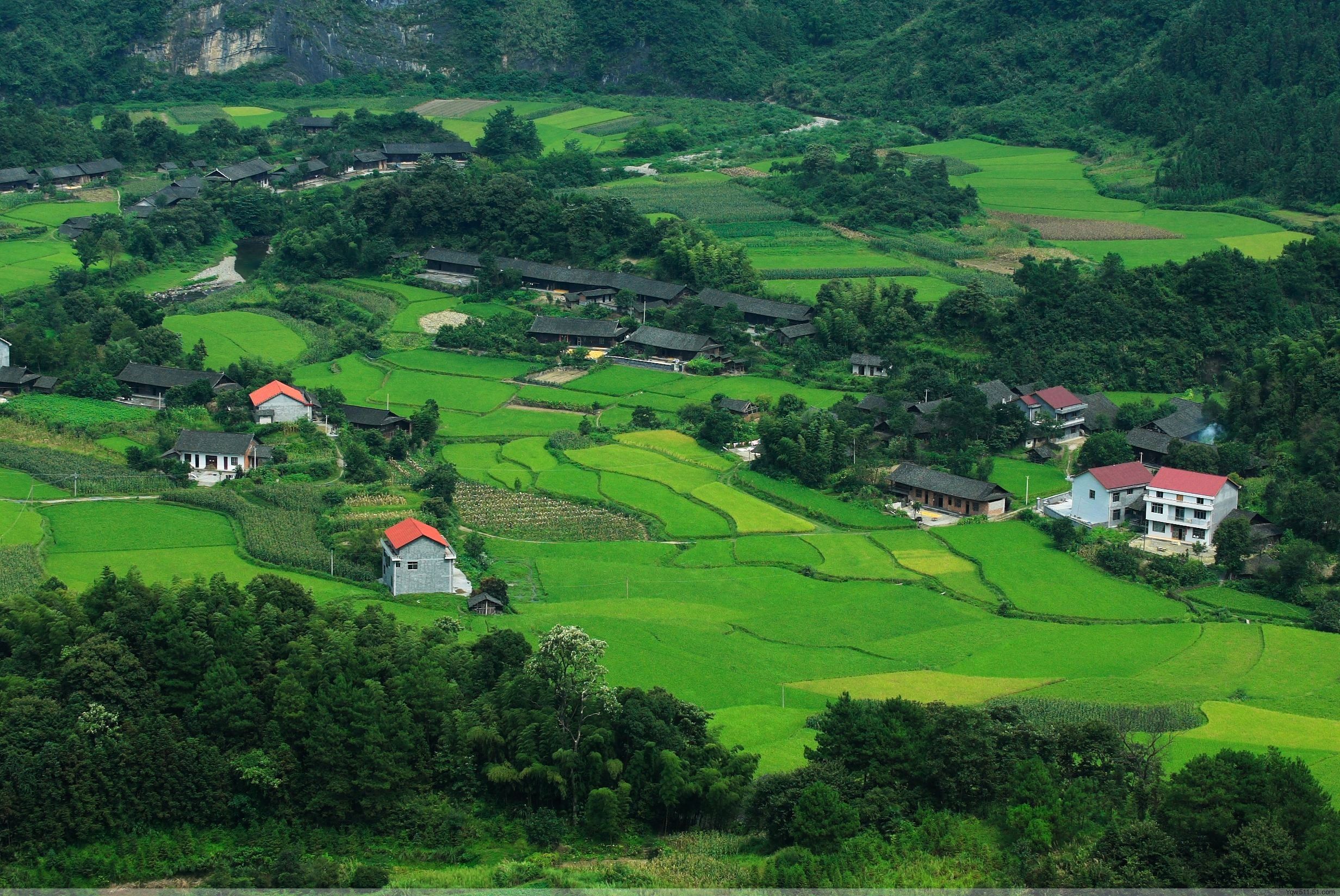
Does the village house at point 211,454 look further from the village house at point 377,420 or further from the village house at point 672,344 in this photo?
the village house at point 672,344

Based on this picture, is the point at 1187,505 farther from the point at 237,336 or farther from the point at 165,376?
the point at 237,336

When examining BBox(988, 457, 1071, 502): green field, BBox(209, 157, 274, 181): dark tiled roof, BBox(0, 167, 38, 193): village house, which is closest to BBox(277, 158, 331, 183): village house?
BBox(209, 157, 274, 181): dark tiled roof

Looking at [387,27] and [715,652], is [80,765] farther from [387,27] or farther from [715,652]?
[387,27]

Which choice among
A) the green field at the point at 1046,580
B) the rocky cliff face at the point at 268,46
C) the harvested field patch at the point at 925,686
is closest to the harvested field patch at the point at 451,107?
the rocky cliff face at the point at 268,46

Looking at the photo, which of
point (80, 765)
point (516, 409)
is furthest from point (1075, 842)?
point (516, 409)

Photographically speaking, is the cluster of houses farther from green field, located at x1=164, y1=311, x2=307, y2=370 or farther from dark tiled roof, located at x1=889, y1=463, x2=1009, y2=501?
dark tiled roof, located at x1=889, y1=463, x2=1009, y2=501

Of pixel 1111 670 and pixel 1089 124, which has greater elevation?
pixel 1089 124
